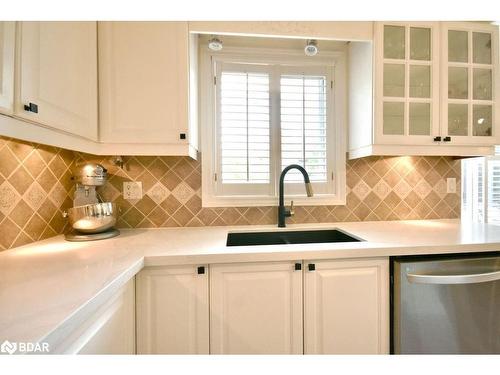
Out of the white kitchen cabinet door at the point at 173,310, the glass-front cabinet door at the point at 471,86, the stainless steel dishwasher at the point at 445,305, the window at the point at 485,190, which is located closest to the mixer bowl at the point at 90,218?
the white kitchen cabinet door at the point at 173,310

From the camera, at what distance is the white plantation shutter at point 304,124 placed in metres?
1.55

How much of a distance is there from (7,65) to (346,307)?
4.83 ft

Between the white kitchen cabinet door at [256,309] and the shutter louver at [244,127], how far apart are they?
728 millimetres

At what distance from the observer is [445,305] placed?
0.97m

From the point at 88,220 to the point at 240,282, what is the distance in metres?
0.81

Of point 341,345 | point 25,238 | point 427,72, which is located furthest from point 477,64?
point 25,238

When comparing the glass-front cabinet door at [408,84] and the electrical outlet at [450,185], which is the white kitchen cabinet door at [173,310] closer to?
the glass-front cabinet door at [408,84]

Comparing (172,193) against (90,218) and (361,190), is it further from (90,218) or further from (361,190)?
(361,190)

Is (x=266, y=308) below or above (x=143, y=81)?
below

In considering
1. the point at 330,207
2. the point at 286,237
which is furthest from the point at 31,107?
the point at 330,207

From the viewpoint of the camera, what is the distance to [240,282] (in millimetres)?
914

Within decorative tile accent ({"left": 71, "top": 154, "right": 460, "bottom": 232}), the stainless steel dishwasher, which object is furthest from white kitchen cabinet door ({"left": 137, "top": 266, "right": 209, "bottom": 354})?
the stainless steel dishwasher

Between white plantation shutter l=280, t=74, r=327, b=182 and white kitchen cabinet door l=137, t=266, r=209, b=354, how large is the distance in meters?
0.95

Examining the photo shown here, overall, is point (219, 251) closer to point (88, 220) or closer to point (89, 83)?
point (88, 220)
